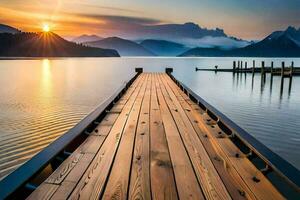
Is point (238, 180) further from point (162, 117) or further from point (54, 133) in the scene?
point (54, 133)

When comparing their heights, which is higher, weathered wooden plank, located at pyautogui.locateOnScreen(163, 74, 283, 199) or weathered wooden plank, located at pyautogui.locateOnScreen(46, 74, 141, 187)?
weathered wooden plank, located at pyautogui.locateOnScreen(46, 74, 141, 187)

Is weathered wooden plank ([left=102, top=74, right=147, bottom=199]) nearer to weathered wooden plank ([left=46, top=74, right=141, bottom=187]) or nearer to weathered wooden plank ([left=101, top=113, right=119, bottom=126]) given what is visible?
weathered wooden plank ([left=46, top=74, right=141, bottom=187])

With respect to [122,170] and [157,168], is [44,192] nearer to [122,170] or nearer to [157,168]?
[122,170]

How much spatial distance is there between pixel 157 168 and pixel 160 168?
0.04m

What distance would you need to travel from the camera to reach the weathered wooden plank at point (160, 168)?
8.64 feet

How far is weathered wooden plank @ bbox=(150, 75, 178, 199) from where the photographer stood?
2635 mm

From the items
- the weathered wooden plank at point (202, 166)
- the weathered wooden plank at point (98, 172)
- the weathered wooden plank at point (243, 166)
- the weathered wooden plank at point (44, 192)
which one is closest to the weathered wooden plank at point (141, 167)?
the weathered wooden plank at point (98, 172)

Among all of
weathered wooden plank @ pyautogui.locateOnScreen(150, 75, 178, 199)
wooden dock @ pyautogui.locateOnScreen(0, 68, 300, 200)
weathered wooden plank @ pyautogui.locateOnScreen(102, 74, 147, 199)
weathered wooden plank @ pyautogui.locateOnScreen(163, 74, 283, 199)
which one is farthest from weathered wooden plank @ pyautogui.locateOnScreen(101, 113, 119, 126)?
weathered wooden plank @ pyautogui.locateOnScreen(163, 74, 283, 199)

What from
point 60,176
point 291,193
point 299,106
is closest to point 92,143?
point 60,176

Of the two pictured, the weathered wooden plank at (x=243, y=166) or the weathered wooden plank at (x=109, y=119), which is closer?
the weathered wooden plank at (x=243, y=166)

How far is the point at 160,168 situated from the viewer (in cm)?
318

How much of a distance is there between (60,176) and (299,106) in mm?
16471

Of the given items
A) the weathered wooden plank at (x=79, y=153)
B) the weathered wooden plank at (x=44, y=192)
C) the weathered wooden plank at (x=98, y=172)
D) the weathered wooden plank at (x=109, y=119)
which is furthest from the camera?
the weathered wooden plank at (x=109, y=119)

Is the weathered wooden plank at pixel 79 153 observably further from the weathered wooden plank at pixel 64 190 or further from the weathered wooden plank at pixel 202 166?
the weathered wooden plank at pixel 202 166
